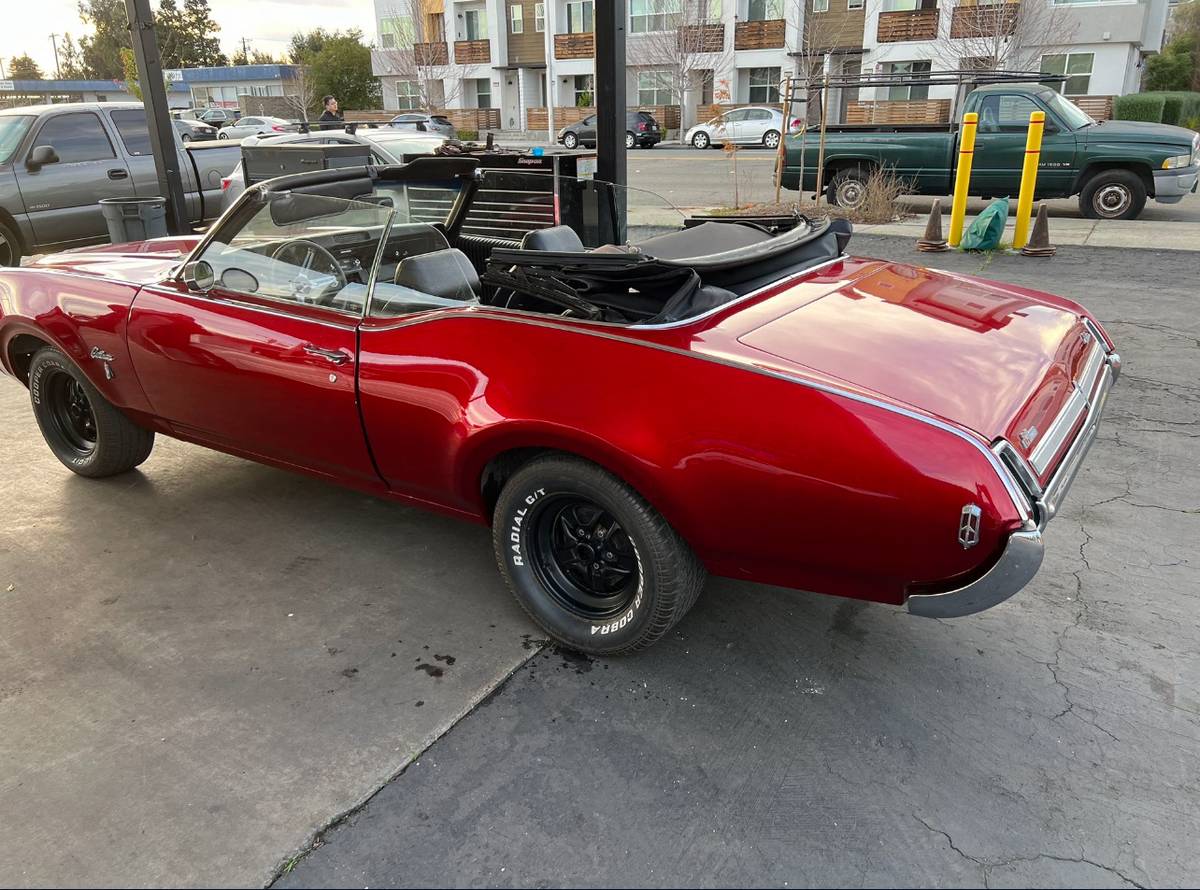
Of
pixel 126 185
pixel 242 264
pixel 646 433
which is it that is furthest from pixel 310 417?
pixel 126 185

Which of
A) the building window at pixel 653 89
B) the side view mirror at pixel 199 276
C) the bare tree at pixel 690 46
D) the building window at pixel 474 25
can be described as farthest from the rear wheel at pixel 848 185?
the building window at pixel 474 25

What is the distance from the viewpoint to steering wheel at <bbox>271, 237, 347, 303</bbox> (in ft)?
11.3

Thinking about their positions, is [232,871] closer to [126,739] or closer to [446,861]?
[446,861]

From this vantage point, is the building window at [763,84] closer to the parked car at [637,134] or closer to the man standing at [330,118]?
the parked car at [637,134]

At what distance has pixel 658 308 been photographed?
289 centimetres

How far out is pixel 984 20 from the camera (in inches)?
1238

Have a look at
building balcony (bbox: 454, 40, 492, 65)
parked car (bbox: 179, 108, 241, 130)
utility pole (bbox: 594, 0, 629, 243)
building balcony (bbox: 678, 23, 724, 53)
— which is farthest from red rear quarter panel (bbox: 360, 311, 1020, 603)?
building balcony (bbox: 454, 40, 492, 65)

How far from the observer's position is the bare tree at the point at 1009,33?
99.5ft

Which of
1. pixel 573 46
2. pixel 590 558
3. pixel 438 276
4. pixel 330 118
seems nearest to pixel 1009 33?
pixel 573 46

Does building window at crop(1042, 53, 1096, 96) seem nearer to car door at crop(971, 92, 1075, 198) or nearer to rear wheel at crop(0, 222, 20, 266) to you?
car door at crop(971, 92, 1075, 198)

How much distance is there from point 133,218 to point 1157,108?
90.9 ft

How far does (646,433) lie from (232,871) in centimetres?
155

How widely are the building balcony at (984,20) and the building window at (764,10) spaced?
7886mm

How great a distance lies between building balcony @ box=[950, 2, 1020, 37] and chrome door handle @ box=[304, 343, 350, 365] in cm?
3376
